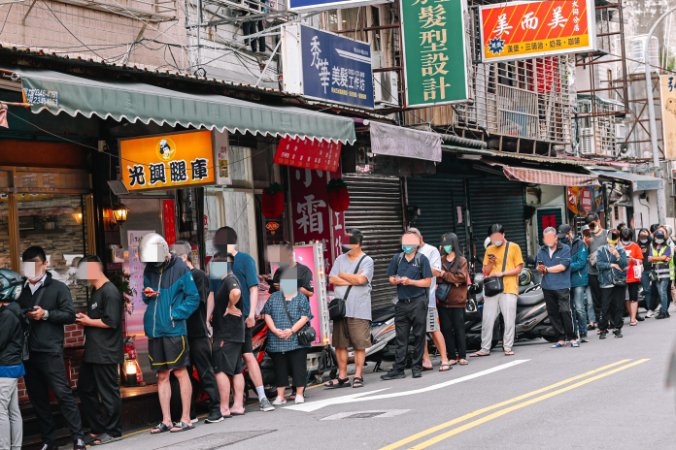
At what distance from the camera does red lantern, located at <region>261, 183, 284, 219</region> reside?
1767cm

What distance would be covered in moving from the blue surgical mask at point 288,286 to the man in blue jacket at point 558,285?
5.09m

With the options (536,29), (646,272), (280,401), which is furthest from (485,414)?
(536,29)

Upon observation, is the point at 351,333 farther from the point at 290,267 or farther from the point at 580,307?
the point at 580,307

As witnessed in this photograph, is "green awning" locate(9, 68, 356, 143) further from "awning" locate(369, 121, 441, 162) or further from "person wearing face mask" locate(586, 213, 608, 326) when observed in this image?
"person wearing face mask" locate(586, 213, 608, 326)

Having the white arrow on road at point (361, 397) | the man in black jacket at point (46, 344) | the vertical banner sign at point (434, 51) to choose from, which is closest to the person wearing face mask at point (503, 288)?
the white arrow on road at point (361, 397)

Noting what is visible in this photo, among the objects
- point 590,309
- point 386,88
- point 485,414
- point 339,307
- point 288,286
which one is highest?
point 386,88

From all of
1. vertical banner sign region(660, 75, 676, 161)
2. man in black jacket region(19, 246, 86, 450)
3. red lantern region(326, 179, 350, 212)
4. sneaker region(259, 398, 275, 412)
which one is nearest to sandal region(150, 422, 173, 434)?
man in black jacket region(19, 246, 86, 450)

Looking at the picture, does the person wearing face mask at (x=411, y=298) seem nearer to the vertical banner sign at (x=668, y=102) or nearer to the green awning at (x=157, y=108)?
the green awning at (x=157, y=108)

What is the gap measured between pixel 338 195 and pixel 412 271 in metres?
4.52

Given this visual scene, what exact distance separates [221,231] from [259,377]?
1.70 m

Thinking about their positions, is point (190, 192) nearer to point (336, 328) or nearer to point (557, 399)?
point (336, 328)

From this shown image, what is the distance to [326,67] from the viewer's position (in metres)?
17.6

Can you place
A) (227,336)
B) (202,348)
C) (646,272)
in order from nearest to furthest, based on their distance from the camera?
(202,348) → (227,336) → (646,272)

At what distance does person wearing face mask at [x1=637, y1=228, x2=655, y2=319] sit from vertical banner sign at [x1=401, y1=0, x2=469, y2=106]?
527cm
